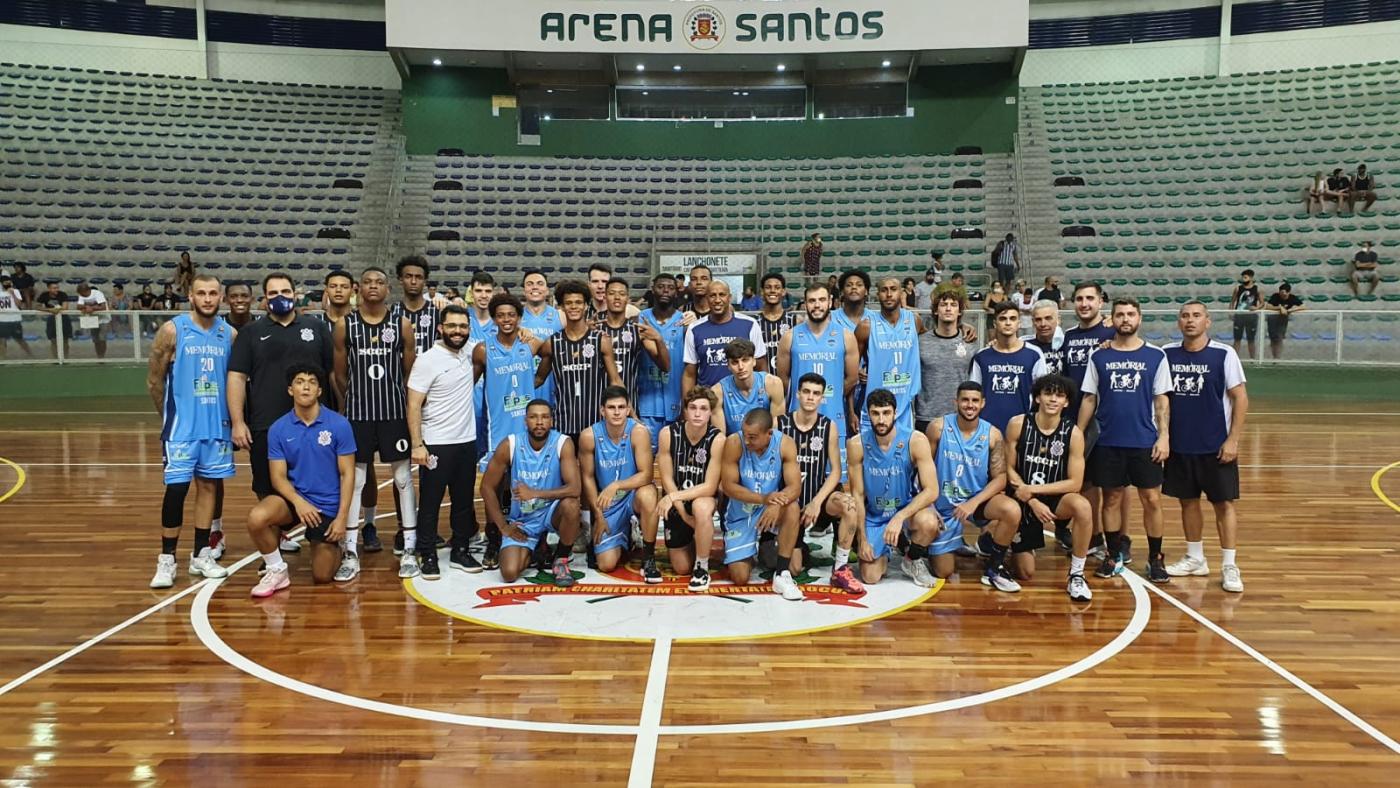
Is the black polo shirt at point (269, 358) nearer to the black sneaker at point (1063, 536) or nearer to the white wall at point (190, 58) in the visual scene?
the black sneaker at point (1063, 536)

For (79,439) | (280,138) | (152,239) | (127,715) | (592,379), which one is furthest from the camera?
(280,138)

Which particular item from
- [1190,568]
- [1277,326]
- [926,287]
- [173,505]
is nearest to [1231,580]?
[1190,568]

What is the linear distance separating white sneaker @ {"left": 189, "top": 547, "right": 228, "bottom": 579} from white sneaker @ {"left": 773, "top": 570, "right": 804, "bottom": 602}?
11.7 feet

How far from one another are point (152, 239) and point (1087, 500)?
19561 mm

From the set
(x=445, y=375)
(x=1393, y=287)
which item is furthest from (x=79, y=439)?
(x=1393, y=287)

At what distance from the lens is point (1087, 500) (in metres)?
5.82

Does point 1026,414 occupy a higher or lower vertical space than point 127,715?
higher

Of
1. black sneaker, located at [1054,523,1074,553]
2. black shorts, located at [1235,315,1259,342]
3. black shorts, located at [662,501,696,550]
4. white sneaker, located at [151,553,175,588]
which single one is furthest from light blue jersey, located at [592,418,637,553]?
black shorts, located at [1235,315,1259,342]

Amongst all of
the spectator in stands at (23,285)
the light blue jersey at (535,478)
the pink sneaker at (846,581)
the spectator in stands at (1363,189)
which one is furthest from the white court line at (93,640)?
the spectator in stands at (1363,189)

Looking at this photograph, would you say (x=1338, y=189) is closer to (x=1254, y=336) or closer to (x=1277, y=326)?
(x=1277, y=326)

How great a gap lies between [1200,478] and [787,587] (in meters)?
2.74

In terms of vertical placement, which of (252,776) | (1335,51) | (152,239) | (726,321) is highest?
(1335,51)

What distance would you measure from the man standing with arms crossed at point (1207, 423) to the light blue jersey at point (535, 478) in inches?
153

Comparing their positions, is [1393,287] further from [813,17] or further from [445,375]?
[445,375]
